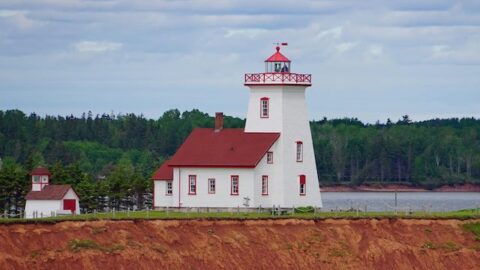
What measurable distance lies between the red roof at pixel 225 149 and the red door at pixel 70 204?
20.3 feet

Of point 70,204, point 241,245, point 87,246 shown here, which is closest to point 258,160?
point 241,245

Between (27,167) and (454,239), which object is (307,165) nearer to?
(454,239)

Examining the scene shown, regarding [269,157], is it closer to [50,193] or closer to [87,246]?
[50,193]

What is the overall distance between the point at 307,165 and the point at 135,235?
1509 cm

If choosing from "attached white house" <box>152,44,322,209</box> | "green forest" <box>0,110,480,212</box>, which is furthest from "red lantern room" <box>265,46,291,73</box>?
"green forest" <box>0,110,480,212</box>

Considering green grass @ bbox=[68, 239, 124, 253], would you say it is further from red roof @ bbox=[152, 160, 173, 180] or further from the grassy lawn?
red roof @ bbox=[152, 160, 173, 180]

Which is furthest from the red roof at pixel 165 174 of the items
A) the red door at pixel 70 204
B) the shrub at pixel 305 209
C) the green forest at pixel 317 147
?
the green forest at pixel 317 147

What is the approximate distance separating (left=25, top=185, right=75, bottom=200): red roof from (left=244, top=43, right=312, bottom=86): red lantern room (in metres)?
11.4

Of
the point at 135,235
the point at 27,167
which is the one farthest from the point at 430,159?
the point at 135,235

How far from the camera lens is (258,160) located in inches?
3462

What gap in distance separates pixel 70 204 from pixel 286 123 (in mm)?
12576

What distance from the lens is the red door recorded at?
91.2 m

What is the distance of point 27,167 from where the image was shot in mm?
103938

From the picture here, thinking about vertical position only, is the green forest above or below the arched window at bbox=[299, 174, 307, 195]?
above
